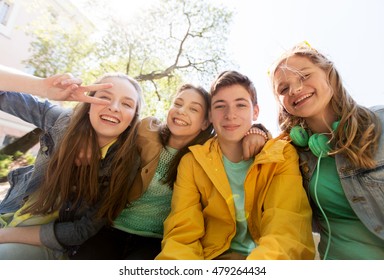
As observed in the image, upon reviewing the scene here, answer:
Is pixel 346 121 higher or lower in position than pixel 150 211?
higher

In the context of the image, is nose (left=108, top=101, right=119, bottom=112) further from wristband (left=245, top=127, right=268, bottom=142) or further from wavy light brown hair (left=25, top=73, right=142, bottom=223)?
wristband (left=245, top=127, right=268, bottom=142)

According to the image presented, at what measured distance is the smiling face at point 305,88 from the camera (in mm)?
1506

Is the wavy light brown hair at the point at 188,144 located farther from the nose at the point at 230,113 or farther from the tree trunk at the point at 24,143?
the tree trunk at the point at 24,143

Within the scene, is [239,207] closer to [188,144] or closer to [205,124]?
[188,144]

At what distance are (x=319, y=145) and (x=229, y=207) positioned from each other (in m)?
0.66

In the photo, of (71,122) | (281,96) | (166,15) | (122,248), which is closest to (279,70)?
(281,96)

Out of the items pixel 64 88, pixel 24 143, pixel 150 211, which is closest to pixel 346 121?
pixel 150 211

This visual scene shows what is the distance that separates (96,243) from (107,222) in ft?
0.49

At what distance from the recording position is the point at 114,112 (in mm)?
1642

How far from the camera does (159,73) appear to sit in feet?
21.4

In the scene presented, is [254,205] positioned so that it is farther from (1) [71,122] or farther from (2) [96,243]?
(1) [71,122]

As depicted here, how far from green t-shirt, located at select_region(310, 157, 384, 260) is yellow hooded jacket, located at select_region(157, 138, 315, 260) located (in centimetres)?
14

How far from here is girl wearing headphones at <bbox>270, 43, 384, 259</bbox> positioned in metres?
1.28

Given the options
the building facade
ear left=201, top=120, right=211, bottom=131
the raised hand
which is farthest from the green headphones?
the building facade
